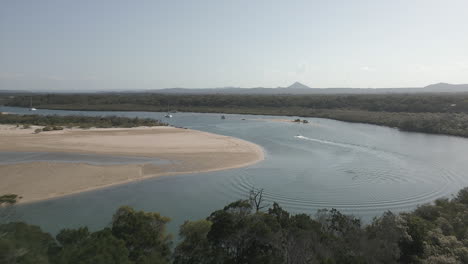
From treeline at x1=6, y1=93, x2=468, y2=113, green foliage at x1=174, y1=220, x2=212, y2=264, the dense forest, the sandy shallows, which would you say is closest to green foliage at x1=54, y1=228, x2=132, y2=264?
green foliage at x1=174, y1=220, x2=212, y2=264

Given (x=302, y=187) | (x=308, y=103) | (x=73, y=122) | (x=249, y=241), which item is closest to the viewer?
(x=249, y=241)

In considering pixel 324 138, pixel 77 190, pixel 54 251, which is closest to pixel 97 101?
pixel 324 138

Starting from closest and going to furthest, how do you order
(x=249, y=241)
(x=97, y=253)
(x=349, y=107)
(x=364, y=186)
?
1. (x=97, y=253)
2. (x=249, y=241)
3. (x=364, y=186)
4. (x=349, y=107)

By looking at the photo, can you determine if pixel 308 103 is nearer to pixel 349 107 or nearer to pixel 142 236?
pixel 349 107

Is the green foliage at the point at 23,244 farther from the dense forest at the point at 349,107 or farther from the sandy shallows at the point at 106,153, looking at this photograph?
the dense forest at the point at 349,107

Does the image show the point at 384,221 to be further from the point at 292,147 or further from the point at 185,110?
the point at 185,110

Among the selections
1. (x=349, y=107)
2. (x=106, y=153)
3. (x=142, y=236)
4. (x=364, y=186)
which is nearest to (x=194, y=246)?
(x=142, y=236)
